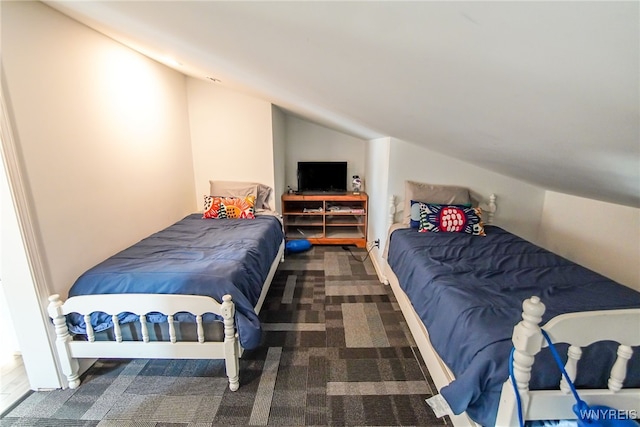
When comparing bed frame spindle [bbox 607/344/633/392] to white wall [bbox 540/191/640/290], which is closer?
bed frame spindle [bbox 607/344/633/392]

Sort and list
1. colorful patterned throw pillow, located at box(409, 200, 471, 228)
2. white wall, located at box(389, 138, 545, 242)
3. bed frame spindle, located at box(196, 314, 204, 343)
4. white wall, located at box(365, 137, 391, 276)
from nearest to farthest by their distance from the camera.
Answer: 1. bed frame spindle, located at box(196, 314, 204, 343)
2. colorful patterned throw pillow, located at box(409, 200, 471, 228)
3. white wall, located at box(389, 138, 545, 242)
4. white wall, located at box(365, 137, 391, 276)

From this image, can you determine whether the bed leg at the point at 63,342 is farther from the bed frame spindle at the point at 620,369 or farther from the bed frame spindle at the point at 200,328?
the bed frame spindle at the point at 620,369

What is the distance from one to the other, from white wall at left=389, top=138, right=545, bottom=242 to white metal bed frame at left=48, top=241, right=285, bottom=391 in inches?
80.1

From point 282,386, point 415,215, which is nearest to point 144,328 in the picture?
point 282,386

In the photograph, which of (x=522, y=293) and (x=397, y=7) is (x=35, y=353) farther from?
(x=522, y=293)

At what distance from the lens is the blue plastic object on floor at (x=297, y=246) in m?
3.78

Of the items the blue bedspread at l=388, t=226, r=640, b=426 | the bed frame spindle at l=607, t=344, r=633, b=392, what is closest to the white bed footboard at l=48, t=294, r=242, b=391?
the blue bedspread at l=388, t=226, r=640, b=426

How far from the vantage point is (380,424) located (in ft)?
4.85

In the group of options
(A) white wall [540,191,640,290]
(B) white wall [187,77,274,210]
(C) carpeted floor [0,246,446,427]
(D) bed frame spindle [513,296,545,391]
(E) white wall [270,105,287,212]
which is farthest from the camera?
(E) white wall [270,105,287,212]

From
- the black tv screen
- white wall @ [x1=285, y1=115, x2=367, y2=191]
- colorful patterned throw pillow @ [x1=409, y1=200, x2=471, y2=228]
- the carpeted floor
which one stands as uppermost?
white wall @ [x1=285, y1=115, x2=367, y2=191]

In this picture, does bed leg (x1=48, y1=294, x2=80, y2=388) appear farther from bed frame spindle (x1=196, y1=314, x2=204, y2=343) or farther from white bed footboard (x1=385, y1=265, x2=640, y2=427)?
white bed footboard (x1=385, y1=265, x2=640, y2=427)

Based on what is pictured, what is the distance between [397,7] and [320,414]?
1751 millimetres

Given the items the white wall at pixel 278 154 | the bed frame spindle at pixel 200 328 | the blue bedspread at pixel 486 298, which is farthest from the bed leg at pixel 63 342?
the white wall at pixel 278 154

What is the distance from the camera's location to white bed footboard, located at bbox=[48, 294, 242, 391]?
5.20 feet
